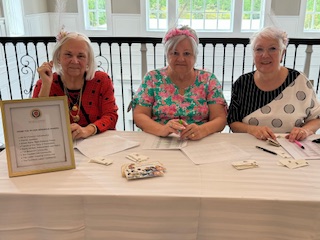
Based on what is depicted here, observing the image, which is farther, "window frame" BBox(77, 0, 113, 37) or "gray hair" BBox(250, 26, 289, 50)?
"window frame" BBox(77, 0, 113, 37)

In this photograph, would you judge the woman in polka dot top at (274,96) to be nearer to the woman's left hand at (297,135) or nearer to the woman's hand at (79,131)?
the woman's left hand at (297,135)

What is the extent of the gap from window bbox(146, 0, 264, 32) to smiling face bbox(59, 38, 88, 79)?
4803 millimetres

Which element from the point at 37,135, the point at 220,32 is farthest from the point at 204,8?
the point at 37,135

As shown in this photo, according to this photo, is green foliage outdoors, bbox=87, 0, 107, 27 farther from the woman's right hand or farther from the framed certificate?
the framed certificate

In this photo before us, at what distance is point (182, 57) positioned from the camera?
5.74 feet

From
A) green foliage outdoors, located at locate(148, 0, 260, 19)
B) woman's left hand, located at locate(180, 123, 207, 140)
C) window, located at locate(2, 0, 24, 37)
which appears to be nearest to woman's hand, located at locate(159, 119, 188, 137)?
woman's left hand, located at locate(180, 123, 207, 140)

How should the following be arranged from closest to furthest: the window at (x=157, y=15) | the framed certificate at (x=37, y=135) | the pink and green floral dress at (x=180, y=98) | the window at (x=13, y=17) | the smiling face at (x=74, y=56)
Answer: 1. the framed certificate at (x=37, y=135)
2. the smiling face at (x=74, y=56)
3. the pink and green floral dress at (x=180, y=98)
4. the window at (x=13, y=17)
5. the window at (x=157, y=15)

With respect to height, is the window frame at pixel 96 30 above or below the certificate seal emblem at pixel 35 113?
above

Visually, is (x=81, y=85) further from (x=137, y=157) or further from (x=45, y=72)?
(x=137, y=157)

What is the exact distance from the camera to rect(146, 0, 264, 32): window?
616 cm

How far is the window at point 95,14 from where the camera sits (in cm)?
639

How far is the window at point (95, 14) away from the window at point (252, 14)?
109 inches

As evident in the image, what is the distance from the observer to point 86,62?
170 centimetres

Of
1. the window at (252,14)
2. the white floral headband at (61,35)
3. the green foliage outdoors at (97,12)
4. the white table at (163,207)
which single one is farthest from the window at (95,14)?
the white table at (163,207)
